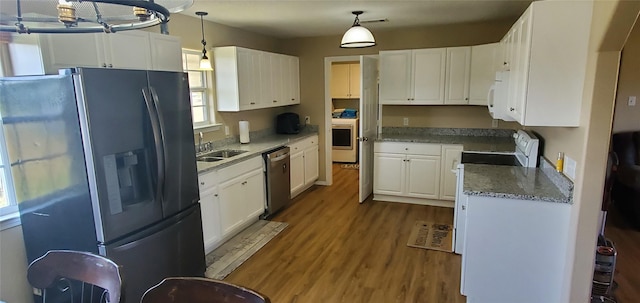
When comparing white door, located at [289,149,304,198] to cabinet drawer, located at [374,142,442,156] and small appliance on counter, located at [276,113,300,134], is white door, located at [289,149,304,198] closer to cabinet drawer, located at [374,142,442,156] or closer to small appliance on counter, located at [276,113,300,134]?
small appliance on counter, located at [276,113,300,134]

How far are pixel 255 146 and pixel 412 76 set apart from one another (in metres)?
2.20

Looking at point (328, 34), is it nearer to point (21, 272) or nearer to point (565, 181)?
point (565, 181)

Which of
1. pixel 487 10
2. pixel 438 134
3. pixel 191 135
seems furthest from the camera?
pixel 438 134

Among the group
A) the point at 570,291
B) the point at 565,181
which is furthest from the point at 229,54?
the point at 570,291

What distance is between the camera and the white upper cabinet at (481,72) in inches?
166

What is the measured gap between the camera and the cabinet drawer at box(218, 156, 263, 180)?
3.42m

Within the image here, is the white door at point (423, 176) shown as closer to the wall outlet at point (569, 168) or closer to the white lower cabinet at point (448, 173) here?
the white lower cabinet at point (448, 173)

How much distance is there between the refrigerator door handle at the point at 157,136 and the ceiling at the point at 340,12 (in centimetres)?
124

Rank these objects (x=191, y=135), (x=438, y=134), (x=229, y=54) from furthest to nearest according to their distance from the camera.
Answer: (x=438, y=134) < (x=229, y=54) < (x=191, y=135)

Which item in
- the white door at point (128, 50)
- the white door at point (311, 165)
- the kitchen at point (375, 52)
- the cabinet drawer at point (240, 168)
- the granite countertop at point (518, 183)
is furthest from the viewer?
the white door at point (311, 165)

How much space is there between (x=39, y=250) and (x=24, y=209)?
0.27 m

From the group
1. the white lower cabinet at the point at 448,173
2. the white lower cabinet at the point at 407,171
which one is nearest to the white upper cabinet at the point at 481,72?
the white lower cabinet at the point at 448,173

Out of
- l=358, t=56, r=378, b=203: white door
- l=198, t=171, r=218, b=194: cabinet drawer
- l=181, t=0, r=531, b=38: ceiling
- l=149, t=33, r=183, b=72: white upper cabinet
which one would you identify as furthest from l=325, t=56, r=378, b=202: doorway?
l=149, t=33, r=183, b=72: white upper cabinet

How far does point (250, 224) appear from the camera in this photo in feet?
13.4
